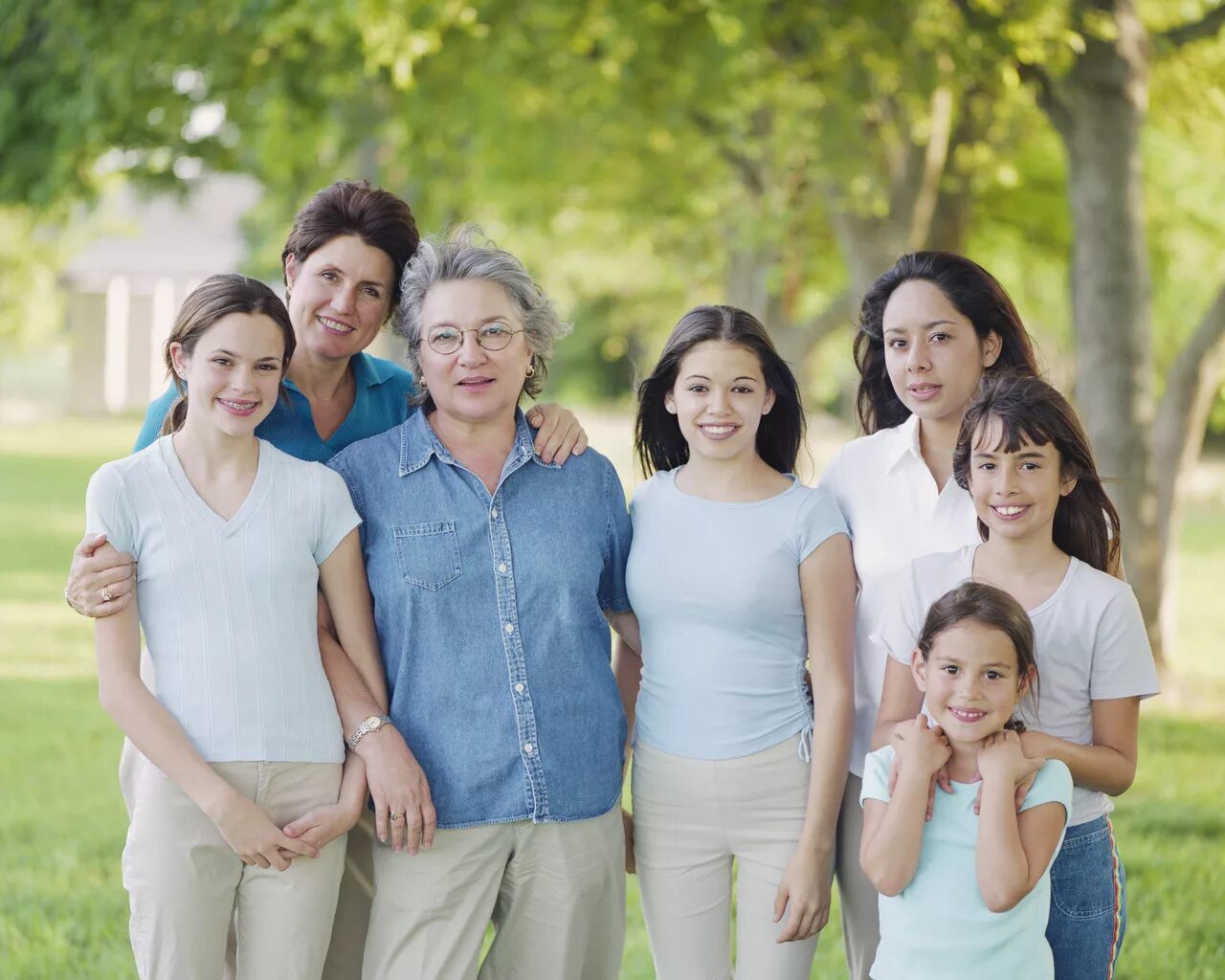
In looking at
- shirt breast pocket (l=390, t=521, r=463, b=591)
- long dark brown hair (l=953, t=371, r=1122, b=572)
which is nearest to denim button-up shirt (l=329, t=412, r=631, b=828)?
shirt breast pocket (l=390, t=521, r=463, b=591)

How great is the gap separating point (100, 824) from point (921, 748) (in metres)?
4.77

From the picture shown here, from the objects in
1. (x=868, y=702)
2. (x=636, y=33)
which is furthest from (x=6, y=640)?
(x=868, y=702)

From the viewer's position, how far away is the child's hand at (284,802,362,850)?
297 cm

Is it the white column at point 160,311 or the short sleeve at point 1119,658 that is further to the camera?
the white column at point 160,311

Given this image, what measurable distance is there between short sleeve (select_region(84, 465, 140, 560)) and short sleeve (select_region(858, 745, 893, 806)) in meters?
1.64

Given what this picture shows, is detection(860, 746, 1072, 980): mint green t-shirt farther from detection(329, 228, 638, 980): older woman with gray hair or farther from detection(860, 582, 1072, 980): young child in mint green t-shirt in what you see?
detection(329, 228, 638, 980): older woman with gray hair

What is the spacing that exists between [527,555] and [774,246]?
42.4ft

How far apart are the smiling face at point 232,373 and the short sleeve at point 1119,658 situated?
1.89 meters

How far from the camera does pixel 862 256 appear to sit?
1096 centimetres

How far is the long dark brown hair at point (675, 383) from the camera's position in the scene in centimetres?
327

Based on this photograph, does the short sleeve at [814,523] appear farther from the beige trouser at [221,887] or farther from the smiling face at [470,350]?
the beige trouser at [221,887]

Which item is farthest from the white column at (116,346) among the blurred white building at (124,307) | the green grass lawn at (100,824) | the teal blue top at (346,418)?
the teal blue top at (346,418)

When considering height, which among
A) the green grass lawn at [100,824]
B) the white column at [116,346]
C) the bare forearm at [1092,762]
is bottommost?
the green grass lawn at [100,824]

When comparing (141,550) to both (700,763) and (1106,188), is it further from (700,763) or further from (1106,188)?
(1106,188)
